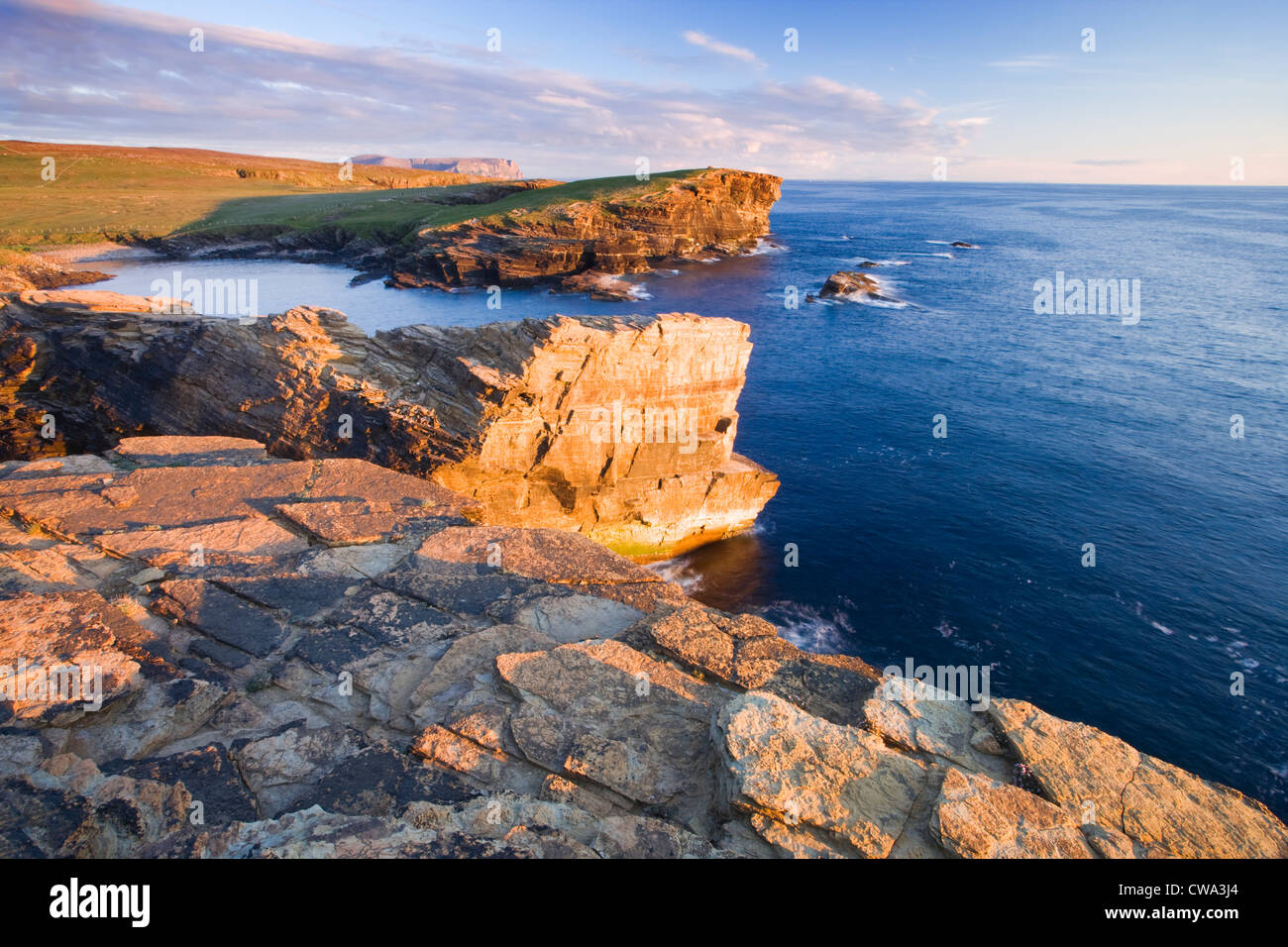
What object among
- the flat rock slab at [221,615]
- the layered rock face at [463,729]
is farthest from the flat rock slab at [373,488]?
A: the flat rock slab at [221,615]

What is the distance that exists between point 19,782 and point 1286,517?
47976 mm

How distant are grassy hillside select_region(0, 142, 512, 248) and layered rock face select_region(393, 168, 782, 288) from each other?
161 ft

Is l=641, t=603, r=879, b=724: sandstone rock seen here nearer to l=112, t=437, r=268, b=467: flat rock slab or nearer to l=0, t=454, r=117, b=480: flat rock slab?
l=112, t=437, r=268, b=467: flat rock slab

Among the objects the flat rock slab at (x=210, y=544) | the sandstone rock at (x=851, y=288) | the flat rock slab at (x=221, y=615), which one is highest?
the sandstone rock at (x=851, y=288)

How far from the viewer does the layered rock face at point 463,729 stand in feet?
19.9

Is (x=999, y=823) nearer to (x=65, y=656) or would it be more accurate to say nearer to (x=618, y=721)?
(x=618, y=721)

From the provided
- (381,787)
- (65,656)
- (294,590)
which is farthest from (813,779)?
(65,656)

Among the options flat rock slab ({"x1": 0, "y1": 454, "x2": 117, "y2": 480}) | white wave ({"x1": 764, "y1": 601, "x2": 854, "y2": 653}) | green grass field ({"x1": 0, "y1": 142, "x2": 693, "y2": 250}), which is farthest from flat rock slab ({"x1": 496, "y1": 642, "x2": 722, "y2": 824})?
green grass field ({"x1": 0, "y1": 142, "x2": 693, "y2": 250})

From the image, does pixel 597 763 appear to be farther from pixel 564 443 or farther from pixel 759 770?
pixel 564 443

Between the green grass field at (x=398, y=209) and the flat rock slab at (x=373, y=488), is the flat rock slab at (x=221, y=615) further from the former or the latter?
the green grass field at (x=398, y=209)

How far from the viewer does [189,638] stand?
29.2 feet

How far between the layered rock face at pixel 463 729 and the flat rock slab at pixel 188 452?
3323 mm

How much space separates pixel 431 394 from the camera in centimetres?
2464

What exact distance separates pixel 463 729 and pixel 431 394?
19268 mm
